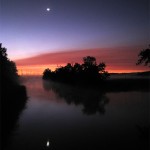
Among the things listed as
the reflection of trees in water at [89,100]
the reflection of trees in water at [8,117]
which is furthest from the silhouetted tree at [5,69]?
the reflection of trees in water at [89,100]

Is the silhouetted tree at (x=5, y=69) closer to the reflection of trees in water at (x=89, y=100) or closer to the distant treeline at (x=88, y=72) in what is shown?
the reflection of trees in water at (x=89, y=100)

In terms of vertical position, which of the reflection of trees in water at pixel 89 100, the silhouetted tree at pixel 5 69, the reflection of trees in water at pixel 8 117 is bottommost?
the reflection of trees in water at pixel 89 100

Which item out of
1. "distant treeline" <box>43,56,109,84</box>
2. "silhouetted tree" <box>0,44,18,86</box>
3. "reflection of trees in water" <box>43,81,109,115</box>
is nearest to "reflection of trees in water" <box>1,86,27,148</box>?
"silhouetted tree" <box>0,44,18,86</box>

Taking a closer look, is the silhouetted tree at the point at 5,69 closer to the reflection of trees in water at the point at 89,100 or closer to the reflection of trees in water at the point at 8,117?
the reflection of trees in water at the point at 8,117

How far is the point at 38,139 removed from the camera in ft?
74.7

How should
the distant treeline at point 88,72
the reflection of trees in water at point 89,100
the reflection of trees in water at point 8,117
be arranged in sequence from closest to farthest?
the reflection of trees in water at point 8,117 → the reflection of trees in water at point 89,100 → the distant treeline at point 88,72

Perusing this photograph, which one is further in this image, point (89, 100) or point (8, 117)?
point (89, 100)

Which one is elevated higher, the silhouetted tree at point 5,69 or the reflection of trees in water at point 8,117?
the silhouetted tree at point 5,69

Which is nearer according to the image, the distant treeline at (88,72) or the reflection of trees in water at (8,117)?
the reflection of trees in water at (8,117)

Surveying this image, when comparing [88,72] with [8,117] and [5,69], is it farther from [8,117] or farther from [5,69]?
[8,117]

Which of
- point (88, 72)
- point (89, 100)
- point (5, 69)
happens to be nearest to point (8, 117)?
→ point (5, 69)

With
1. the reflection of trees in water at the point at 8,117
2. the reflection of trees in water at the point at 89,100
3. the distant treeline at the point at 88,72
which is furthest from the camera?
the distant treeline at the point at 88,72

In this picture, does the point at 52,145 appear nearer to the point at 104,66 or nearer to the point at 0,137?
the point at 0,137

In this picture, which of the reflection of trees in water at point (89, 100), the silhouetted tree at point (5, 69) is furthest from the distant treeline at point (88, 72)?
the silhouetted tree at point (5, 69)
